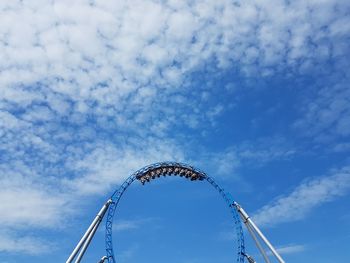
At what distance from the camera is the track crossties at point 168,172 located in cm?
5047

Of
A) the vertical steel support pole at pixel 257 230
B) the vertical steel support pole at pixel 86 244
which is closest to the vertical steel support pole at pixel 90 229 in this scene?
the vertical steel support pole at pixel 86 244

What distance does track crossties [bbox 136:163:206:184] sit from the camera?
5047 centimetres

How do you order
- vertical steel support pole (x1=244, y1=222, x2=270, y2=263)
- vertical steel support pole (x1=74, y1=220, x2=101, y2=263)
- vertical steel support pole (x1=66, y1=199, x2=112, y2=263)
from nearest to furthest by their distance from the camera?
1. vertical steel support pole (x1=66, y1=199, x2=112, y2=263)
2. vertical steel support pole (x1=74, y1=220, x2=101, y2=263)
3. vertical steel support pole (x1=244, y1=222, x2=270, y2=263)

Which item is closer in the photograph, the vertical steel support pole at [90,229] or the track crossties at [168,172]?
the vertical steel support pole at [90,229]

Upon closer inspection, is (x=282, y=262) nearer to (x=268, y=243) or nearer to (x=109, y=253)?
(x=268, y=243)

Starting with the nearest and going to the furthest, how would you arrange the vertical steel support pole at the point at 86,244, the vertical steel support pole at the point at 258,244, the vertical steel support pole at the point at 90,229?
the vertical steel support pole at the point at 90,229
the vertical steel support pole at the point at 86,244
the vertical steel support pole at the point at 258,244

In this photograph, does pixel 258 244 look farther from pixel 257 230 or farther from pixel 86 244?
pixel 86 244

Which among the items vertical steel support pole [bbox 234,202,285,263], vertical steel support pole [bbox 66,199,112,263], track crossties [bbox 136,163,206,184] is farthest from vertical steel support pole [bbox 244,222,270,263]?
vertical steel support pole [bbox 66,199,112,263]

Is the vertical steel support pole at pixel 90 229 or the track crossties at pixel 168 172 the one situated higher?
the track crossties at pixel 168 172

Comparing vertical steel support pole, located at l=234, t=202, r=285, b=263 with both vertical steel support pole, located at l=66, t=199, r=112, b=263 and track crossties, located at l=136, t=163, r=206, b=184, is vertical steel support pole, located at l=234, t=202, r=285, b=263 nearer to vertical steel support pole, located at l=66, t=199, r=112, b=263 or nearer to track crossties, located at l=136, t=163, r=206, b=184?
track crossties, located at l=136, t=163, r=206, b=184

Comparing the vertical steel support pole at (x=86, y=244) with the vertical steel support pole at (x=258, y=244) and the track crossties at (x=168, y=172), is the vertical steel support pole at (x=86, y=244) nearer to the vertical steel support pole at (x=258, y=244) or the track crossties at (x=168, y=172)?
the track crossties at (x=168, y=172)

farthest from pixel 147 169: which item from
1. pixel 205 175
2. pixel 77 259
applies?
pixel 77 259

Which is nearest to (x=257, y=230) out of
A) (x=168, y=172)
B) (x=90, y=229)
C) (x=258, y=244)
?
(x=258, y=244)

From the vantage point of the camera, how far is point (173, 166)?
51.3 m
